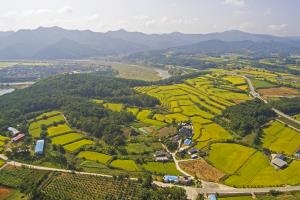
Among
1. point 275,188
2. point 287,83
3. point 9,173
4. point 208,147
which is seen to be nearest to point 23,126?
point 9,173

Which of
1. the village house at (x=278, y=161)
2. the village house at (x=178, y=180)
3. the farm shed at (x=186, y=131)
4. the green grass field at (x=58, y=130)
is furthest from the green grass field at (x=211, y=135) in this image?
the green grass field at (x=58, y=130)

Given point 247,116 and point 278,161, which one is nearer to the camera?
point 278,161

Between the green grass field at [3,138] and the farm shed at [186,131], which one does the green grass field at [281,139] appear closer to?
the farm shed at [186,131]

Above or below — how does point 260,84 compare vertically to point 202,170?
above

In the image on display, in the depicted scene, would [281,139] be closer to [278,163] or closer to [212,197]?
[278,163]

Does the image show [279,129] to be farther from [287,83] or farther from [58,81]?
[58,81]

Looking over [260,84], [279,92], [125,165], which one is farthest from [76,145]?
[260,84]

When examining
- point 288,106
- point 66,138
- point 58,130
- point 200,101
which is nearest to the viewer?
point 66,138
